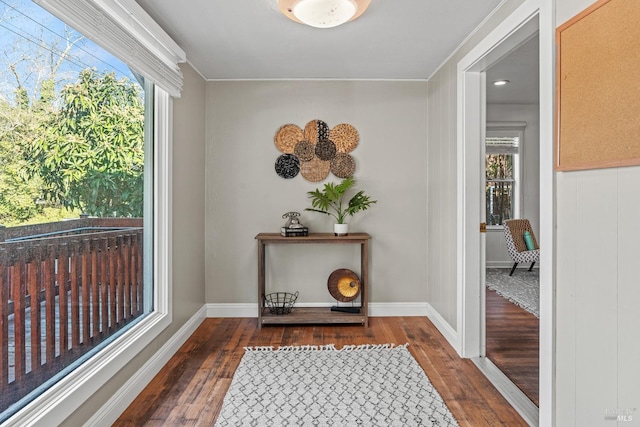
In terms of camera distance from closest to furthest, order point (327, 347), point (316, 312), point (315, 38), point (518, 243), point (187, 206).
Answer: point (315, 38)
point (327, 347)
point (187, 206)
point (316, 312)
point (518, 243)

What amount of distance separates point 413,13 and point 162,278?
8.27 feet

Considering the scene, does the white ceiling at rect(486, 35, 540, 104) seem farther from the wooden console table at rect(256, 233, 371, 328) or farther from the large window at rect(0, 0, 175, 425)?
the large window at rect(0, 0, 175, 425)

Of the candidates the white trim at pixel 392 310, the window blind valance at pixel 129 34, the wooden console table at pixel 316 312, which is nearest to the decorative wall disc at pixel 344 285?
the wooden console table at pixel 316 312

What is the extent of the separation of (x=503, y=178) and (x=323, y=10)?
504cm

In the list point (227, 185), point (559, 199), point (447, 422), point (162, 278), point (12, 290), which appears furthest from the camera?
point (227, 185)

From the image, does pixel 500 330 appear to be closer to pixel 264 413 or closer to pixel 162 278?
pixel 264 413

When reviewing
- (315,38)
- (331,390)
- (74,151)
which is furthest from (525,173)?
(74,151)

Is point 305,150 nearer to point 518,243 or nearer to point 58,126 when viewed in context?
point 58,126

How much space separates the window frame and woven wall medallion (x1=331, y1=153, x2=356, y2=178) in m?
3.24

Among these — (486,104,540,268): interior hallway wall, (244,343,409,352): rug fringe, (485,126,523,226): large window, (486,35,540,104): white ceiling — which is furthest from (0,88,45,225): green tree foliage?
(485,126,523,226): large window

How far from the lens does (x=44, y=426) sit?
1.53 meters

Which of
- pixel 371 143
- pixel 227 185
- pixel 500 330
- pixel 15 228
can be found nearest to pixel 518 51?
pixel 371 143

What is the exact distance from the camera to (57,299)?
173 centimetres

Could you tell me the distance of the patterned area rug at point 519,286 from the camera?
13.4 ft
